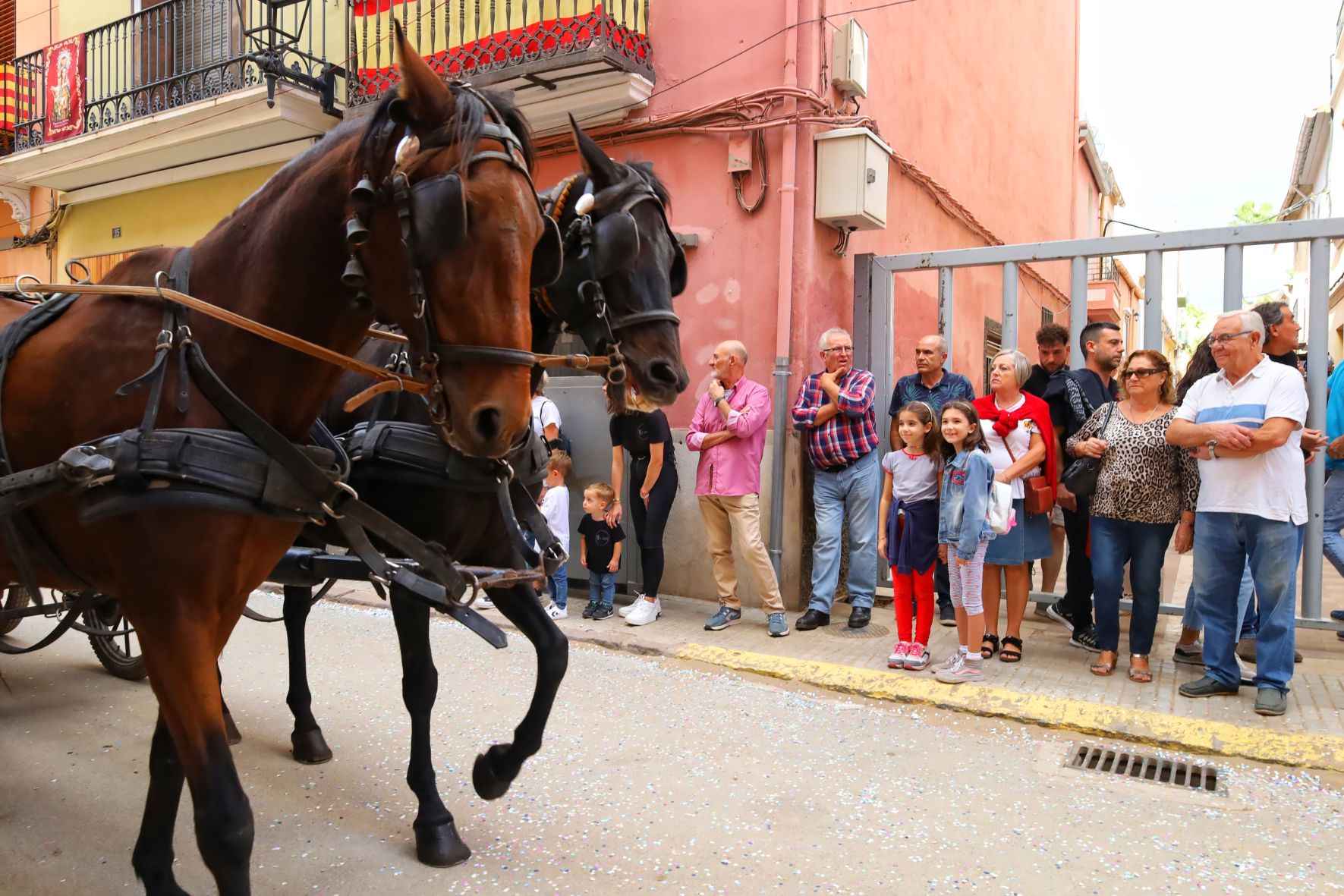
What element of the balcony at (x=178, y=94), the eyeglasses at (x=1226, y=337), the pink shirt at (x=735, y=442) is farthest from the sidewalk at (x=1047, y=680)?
the balcony at (x=178, y=94)

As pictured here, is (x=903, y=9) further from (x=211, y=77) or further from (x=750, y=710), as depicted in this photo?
(x=211, y=77)

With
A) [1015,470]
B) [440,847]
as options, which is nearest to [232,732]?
[440,847]

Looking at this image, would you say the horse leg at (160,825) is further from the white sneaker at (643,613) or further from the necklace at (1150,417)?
the necklace at (1150,417)

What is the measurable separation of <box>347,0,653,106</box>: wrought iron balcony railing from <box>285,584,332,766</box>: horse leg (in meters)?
3.99

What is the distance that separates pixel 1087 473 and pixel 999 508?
0.66 metres

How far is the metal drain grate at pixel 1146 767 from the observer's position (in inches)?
150

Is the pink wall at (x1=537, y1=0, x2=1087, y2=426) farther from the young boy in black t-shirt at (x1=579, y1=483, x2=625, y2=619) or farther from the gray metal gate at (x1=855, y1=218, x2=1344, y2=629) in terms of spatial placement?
the young boy in black t-shirt at (x1=579, y1=483, x2=625, y2=619)

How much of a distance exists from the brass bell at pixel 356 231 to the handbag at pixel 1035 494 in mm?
4489

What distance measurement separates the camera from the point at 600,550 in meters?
6.86

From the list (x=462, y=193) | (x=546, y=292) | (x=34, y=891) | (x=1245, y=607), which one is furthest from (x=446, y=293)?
(x=1245, y=607)

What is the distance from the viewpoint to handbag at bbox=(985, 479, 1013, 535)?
5.12 m

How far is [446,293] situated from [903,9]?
25.4 feet

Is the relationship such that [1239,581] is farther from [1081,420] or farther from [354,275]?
[354,275]

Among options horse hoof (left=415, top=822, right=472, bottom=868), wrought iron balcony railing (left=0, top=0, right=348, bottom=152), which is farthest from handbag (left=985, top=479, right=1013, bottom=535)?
wrought iron balcony railing (left=0, top=0, right=348, bottom=152)
